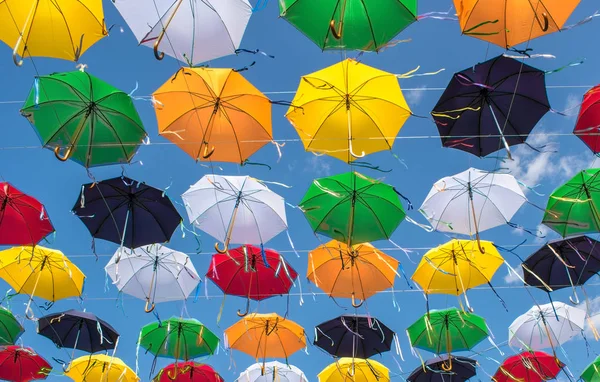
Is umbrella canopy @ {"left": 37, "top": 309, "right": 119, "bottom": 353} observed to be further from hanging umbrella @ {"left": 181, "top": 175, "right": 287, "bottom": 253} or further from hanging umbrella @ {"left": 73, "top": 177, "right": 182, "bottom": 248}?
hanging umbrella @ {"left": 181, "top": 175, "right": 287, "bottom": 253}

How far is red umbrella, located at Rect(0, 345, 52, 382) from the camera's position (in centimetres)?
1043

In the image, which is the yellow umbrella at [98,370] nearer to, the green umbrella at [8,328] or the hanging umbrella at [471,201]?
the green umbrella at [8,328]

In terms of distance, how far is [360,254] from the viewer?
917 cm

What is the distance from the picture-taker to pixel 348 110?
23.1ft

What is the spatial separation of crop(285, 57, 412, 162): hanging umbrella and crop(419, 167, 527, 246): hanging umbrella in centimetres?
179

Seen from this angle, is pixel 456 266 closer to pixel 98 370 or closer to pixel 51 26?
pixel 51 26

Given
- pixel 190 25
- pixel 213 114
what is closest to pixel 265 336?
pixel 213 114

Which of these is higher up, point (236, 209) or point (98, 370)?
point (236, 209)

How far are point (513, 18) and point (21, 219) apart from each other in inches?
278

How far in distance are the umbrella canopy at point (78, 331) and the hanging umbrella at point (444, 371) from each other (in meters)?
5.63

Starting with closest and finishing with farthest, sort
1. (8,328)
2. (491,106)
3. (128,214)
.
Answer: (491,106), (128,214), (8,328)

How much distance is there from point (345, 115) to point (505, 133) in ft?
7.09

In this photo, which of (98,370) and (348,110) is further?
(98,370)

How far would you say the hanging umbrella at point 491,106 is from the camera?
6.86m
